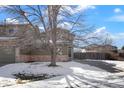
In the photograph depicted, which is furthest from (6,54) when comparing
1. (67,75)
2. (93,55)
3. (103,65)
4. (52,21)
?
(103,65)

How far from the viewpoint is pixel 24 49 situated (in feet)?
24.6

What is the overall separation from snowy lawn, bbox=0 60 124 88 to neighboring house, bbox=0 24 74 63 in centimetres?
16

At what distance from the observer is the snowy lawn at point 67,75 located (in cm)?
692

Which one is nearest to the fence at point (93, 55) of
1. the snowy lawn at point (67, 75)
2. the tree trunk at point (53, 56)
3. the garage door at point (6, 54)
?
the snowy lawn at point (67, 75)

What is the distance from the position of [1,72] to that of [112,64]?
243cm

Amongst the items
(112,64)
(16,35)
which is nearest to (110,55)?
(112,64)

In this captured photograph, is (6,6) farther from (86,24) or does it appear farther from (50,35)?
(86,24)

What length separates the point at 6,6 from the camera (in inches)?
277

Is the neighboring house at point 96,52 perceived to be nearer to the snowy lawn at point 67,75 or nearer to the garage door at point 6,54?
the snowy lawn at point 67,75

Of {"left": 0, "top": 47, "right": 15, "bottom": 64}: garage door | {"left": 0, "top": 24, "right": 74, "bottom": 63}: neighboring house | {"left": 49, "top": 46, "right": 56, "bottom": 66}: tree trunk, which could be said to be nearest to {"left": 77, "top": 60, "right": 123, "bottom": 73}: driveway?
{"left": 0, "top": 24, "right": 74, "bottom": 63}: neighboring house

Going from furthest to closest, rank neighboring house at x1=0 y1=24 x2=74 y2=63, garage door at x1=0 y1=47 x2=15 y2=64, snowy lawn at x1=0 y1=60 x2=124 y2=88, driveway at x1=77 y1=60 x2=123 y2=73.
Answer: garage door at x1=0 y1=47 x2=15 y2=64, neighboring house at x1=0 y1=24 x2=74 y2=63, driveway at x1=77 y1=60 x2=123 y2=73, snowy lawn at x1=0 y1=60 x2=124 y2=88

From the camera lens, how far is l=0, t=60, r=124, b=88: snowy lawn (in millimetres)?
6918

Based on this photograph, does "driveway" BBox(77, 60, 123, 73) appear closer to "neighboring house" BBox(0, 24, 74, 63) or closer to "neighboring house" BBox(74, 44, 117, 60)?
"neighboring house" BBox(74, 44, 117, 60)
